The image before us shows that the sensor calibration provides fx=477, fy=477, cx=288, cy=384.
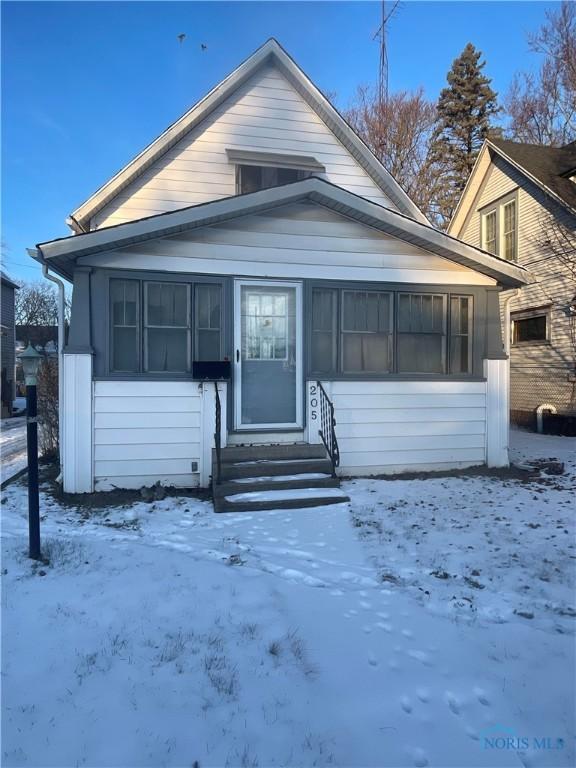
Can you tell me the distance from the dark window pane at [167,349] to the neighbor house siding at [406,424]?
173cm

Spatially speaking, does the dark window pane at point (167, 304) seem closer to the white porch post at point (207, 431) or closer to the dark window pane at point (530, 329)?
the white porch post at point (207, 431)

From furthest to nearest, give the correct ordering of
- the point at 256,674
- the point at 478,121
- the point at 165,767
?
the point at 478,121 → the point at 256,674 → the point at 165,767

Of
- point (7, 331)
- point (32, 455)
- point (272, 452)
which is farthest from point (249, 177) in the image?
point (7, 331)

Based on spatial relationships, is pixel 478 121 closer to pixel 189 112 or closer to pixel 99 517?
pixel 189 112

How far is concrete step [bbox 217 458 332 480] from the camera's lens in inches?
221

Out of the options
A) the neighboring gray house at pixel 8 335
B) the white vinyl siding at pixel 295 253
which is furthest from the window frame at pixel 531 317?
the neighboring gray house at pixel 8 335

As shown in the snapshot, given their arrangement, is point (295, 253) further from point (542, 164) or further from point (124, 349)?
point (542, 164)

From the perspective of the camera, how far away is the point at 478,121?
77.3 ft

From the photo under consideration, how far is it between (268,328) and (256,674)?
4680 mm

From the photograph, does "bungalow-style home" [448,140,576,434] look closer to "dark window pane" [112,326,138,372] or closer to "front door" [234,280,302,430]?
"front door" [234,280,302,430]

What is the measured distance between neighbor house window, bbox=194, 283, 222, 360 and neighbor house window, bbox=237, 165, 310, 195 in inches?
135

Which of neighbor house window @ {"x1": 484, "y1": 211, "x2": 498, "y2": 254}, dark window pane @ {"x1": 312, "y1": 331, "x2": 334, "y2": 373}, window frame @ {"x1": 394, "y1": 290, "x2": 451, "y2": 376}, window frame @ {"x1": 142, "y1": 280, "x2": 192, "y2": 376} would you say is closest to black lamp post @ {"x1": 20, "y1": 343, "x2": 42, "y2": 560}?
window frame @ {"x1": 142, "y1": 280, "x2": 192, "y2": 376}

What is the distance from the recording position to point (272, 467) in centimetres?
573

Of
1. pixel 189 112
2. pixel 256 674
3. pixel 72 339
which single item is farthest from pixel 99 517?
pixel 189 112
